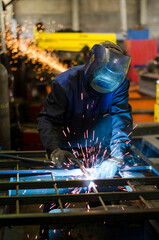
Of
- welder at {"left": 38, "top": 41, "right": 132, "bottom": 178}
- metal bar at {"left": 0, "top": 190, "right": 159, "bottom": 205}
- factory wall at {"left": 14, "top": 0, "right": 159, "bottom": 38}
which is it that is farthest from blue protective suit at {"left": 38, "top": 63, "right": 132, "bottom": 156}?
factory wall at {"left": 14, "top": 0, "right": 159, "bottom": 38}

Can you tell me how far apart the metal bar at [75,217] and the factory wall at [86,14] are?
1520cm

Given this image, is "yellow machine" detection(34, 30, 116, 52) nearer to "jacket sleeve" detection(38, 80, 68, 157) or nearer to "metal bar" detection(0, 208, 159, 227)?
"jacket sleeve" detection(38, 80, 68, 157)

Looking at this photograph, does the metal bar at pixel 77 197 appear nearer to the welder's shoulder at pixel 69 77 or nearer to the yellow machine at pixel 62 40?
the welder's shoulder at pixel 69 77

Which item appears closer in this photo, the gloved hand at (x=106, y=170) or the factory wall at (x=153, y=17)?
the gloved hand at (x=106, y=170)

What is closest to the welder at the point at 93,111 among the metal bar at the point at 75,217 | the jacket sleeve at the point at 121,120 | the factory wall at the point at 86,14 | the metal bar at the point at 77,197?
the jacket sleeve at the point at 121,120

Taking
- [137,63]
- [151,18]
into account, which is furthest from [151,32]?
[137,63]

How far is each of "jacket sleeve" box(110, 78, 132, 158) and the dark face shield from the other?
1.28ft

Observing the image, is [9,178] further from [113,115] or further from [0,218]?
[113,115]

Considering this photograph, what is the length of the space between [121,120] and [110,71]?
612mm

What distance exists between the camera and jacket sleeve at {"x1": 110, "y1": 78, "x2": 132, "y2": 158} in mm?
2588

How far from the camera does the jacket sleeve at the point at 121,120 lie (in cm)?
259

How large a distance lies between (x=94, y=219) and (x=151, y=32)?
54.2 ft

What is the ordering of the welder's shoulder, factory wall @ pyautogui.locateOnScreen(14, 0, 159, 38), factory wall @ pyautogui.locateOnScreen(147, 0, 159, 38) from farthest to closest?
factory wall @ pyautogui.locateOnScreen(147, 0, 159, 38) → factory wall @ pyautogui.locateOnScreen(14, 0, 159, 38) → the welder's shoulder

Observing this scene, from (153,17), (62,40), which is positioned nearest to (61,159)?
(62,40)
